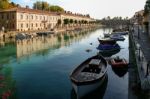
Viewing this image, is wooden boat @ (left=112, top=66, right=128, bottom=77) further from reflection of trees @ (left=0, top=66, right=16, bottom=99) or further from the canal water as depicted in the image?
reflection of trees @ (left=0, top=66, right=16, bottom=99)

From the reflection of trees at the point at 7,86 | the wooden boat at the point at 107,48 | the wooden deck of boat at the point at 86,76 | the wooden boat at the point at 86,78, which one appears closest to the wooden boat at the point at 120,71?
the wooden boat at the point at 86,78

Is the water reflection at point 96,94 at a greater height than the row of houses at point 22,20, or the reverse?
the row of houses at point 22,20

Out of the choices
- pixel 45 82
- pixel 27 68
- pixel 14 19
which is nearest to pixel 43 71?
pixel 27 68

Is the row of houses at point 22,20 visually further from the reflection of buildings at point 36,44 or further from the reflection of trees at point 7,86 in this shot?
the reflection of trees at point 7,86

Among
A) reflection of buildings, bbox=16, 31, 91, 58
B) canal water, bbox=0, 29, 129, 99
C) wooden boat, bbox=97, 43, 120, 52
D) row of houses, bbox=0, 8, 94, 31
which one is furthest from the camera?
row of houses, bbox=0, 8, 94, 31

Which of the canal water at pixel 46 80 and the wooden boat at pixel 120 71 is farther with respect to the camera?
the wooden boat at pixel 120 71

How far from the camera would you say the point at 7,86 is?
2498 cm

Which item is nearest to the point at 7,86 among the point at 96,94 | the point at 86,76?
the point at 86,76

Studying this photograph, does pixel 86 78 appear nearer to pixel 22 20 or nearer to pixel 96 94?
pixel 96 94

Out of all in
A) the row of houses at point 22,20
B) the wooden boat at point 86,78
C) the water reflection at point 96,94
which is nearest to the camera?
the wooden boat at point 86,78

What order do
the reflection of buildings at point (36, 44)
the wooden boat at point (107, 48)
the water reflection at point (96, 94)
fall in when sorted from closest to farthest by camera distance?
the water reflection at point (96, 94) → the wooden boat at point (107, 48) → the reflection of buildings at point (36, 44)

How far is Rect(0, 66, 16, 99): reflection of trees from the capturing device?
72.5ft

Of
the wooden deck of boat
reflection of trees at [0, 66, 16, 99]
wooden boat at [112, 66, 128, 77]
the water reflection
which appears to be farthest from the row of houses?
the water reflection

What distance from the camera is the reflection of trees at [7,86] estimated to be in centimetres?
2211
